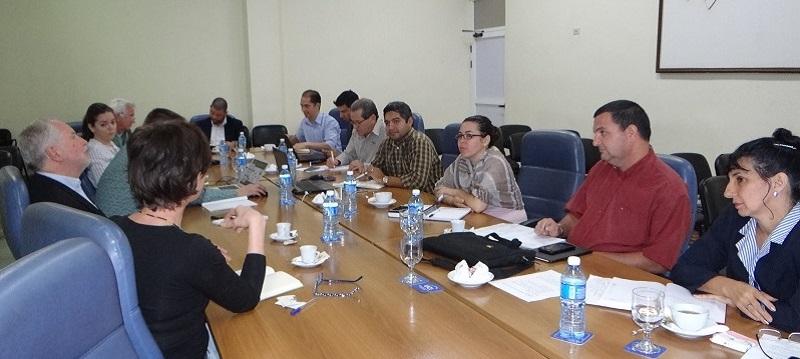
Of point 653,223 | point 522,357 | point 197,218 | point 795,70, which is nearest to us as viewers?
point 522,357

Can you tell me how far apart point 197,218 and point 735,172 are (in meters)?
2.41

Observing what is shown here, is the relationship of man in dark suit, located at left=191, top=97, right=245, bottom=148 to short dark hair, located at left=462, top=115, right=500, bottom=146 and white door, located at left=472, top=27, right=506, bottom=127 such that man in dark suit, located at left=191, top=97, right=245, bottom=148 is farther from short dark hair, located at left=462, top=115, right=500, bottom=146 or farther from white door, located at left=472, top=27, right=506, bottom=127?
short dark hair, located at left=462, top=115, right=500, bottom=146

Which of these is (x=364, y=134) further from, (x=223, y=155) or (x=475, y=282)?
(x=475, y=282)

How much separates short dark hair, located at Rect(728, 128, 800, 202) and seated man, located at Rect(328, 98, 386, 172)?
319 cm

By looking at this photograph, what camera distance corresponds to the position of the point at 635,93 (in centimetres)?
520

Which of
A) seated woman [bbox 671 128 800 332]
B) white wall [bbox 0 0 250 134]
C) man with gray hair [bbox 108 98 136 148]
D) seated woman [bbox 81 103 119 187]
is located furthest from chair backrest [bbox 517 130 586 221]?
white wall [bbox 0 0 250 134]

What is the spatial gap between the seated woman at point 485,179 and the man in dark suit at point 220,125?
3932 millimetres

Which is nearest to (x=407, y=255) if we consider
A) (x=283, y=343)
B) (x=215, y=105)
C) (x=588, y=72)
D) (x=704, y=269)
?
(x=283, y=343)

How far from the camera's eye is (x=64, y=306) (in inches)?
39.6

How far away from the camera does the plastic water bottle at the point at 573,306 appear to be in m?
1.47

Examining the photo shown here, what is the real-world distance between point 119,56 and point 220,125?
1.67 meters

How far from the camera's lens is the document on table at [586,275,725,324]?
1641 mm

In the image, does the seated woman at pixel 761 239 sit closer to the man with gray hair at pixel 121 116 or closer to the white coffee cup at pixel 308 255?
the white coffee cup at pixel 308 255

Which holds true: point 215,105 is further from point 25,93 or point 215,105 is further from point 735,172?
point 735,172
